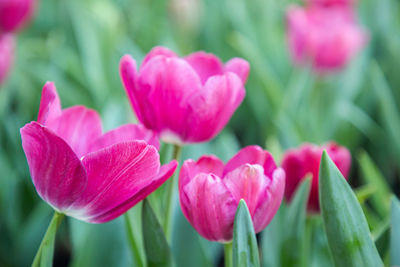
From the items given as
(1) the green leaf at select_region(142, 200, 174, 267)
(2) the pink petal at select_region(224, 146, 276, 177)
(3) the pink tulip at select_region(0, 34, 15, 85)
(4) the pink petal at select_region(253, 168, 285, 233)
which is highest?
(3) the pink tulip at select_region(0, 34, 15, 85)

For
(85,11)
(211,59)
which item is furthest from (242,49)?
(211,59)

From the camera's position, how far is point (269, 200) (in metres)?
0.45

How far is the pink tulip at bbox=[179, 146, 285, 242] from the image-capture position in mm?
443

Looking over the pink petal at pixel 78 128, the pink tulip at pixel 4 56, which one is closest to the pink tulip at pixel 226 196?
the pink petal at pixel 78 128

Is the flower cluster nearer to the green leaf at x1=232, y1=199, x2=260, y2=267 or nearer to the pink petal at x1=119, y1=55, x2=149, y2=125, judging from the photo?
the pink petal at x1=119, y1=55, x2=149, y2=125

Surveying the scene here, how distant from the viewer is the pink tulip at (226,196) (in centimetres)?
44

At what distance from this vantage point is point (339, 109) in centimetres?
123

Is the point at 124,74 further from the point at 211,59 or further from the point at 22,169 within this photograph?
the point at 22,169

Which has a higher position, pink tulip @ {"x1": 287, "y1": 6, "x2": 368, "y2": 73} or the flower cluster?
the flower cluster

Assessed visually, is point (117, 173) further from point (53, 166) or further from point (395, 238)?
point (395, 238)

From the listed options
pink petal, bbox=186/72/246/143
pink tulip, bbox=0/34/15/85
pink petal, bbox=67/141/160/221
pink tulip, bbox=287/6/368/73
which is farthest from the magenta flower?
pink tulip, bbox=287/6/368/73

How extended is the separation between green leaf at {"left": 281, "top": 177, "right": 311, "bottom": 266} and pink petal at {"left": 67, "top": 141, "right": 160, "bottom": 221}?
204mm

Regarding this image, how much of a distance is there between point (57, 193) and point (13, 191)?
546 millimetres

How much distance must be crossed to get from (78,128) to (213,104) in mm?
126
